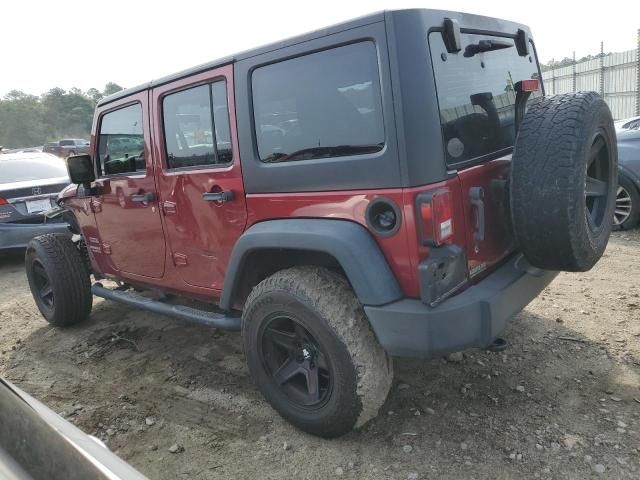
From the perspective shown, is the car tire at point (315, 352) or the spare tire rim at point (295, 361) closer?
the car tire at point (315, 352)

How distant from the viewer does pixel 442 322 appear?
2.07 meters

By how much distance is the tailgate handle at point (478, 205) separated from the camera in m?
2.27

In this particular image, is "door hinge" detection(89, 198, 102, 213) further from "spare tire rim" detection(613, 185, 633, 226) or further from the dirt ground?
"spare tire rim" detection(613, 185, 633, 226)

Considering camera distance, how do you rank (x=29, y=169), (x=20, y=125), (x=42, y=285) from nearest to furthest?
(x=42, y=285) → (x=29, y=169) → (x=20, y=125)

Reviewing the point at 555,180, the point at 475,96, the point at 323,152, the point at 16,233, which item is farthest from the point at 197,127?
the point at 16,233

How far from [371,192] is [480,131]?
2.35ft

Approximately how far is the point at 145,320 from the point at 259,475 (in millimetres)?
2483

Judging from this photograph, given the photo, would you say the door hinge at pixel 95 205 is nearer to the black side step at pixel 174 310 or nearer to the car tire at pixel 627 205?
the black side step at pixel 174 310

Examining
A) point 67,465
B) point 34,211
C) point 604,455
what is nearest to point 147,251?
point 67,465

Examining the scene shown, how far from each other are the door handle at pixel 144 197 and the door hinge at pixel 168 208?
0.41 feet

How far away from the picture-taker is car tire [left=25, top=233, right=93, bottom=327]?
411 centimetres

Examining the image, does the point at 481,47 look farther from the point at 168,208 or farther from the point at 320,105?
the point at 168,208

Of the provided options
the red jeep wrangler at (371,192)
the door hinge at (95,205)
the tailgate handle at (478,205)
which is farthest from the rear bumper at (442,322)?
the door hinge at (95,205)

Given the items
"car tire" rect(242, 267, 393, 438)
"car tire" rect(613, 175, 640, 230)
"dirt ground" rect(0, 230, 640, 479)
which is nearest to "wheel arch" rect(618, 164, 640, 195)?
"car tire" rect(613, 175, 640, 230)
